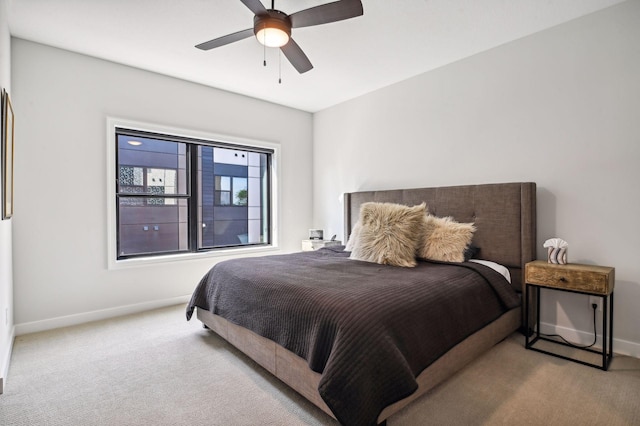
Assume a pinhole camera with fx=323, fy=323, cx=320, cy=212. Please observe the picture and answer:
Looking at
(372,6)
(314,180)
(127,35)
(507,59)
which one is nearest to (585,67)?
(507,59)

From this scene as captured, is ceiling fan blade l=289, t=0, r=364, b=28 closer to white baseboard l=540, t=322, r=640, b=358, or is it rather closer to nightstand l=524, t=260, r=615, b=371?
Answer: nightstand l=524, t=260, r=615, b=371

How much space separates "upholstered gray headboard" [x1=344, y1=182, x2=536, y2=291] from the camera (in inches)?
109

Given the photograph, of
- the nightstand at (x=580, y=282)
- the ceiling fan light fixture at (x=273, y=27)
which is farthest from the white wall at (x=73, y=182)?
the nightstand at (x=580, y=282)

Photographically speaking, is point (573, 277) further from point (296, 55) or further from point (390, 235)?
point (296, 55)

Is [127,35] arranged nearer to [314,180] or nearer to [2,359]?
[2,359]

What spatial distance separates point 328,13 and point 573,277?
2482 mm

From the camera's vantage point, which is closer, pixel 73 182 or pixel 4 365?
pixel 4 365

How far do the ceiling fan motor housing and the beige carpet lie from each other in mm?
2347

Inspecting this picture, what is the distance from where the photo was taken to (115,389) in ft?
6.69

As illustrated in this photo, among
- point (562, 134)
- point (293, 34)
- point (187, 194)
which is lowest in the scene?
point (187, 194)

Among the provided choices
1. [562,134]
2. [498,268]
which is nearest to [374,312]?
[498,268]

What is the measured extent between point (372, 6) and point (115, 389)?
10.6 feet

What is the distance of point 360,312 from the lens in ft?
5.34

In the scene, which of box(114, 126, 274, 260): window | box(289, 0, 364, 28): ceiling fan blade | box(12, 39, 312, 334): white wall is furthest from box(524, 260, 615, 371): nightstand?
box(12, 39, 312, 334): white wall
